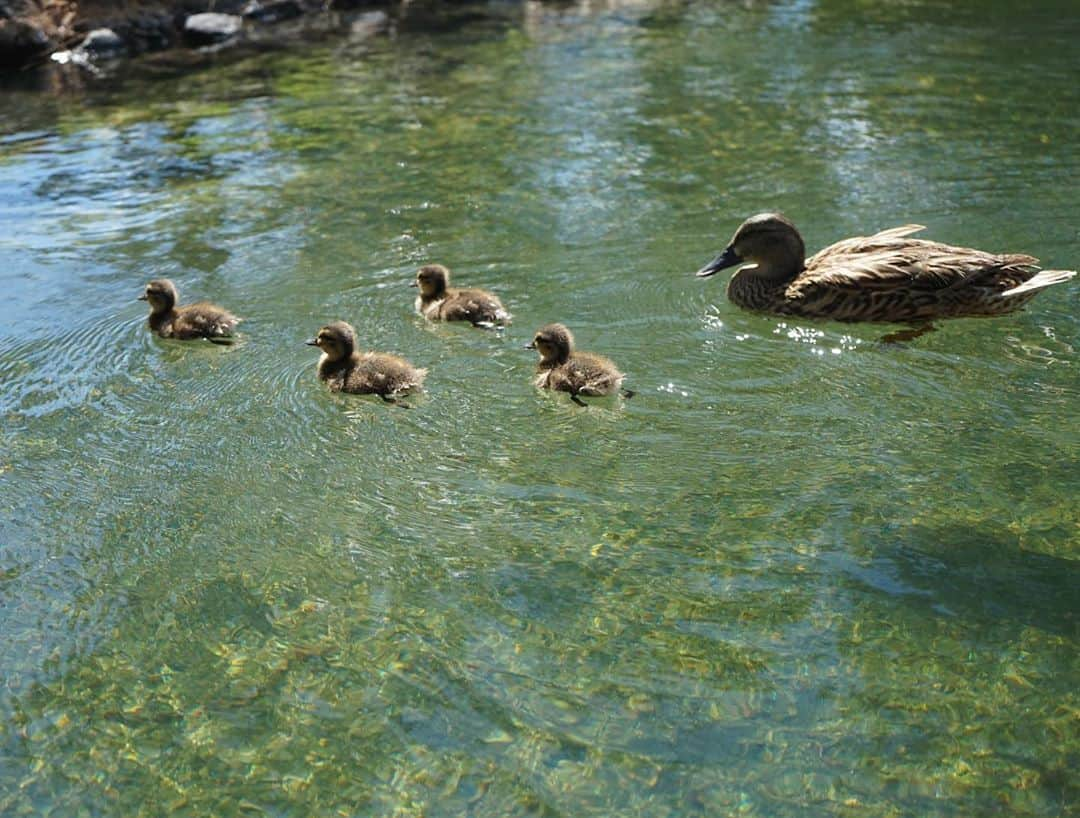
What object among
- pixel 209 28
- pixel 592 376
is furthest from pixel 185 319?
pixel 209 28

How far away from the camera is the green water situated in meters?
4.04

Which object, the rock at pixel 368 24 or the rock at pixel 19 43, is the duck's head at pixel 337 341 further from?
the rock at pixel 19 43

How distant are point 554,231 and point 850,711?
18.8ft

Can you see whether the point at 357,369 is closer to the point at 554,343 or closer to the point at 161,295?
the point at 554,343

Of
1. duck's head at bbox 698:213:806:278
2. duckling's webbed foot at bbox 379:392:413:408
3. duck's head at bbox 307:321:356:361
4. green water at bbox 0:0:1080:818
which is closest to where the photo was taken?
green water at bbox 0:0:1080:818

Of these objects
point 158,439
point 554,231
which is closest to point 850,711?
point 158,439

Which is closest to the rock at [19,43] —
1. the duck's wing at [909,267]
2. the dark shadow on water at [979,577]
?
the duck's wing at [909,267]

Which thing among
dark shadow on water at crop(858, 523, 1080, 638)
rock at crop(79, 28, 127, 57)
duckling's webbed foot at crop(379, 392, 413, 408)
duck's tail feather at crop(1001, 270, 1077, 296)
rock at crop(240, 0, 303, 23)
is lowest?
rock at crop(240, 0, 303, 23)

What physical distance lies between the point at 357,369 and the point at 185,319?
1491 millimetres

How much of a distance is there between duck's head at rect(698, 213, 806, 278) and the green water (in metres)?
0.44

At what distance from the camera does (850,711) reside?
4.14 metres

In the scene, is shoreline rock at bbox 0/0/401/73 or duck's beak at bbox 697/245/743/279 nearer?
duck's beak at bbox 697/245/743/279

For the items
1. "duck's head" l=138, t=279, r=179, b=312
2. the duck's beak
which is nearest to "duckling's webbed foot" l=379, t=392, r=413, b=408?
"duck's head" l=138, t=279, r=179, b=312

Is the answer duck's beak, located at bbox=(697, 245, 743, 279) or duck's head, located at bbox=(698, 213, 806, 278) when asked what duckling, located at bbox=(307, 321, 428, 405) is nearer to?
duck's beak, located at bbox=(697, 245, 743, 279)
